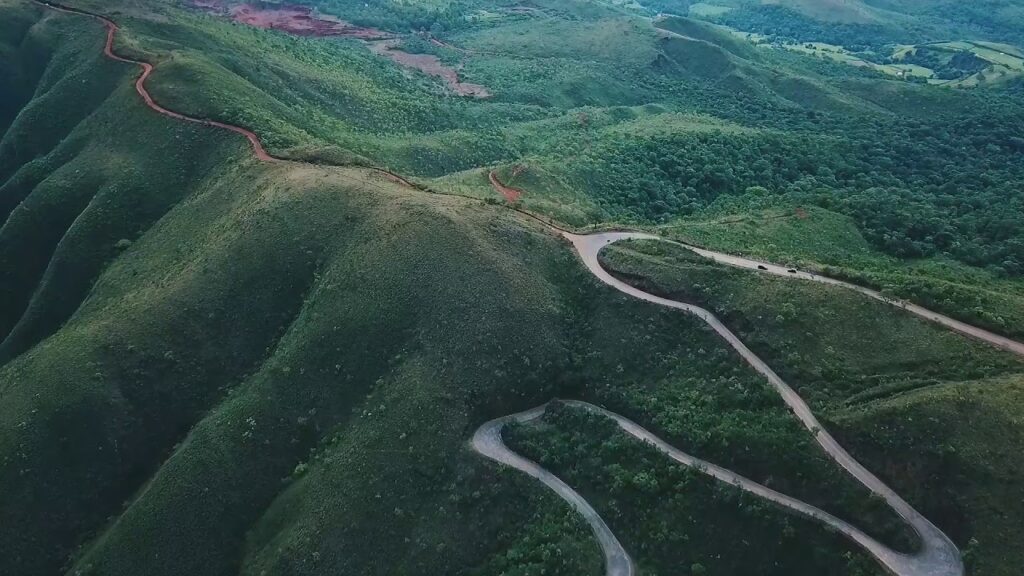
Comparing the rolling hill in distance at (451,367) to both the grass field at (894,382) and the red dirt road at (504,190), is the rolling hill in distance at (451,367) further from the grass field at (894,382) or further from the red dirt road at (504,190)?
the red dirt road at (504,190)

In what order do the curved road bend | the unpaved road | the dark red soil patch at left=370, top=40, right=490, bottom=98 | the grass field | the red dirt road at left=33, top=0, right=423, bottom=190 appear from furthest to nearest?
the dark red soil patch at left=370, top=40, right=490, bottom=98 → the red dirt road at left=33, top=0, right=423, bottom=190 → the curved road bend → the grass field → the unpaved road

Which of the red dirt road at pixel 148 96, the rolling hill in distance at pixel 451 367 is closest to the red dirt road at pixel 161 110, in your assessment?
the red dirt road at pixel 148 96

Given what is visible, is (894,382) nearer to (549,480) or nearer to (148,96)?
(549,480)

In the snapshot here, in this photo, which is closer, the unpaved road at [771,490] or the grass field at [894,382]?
the unpaved road at [771,490]

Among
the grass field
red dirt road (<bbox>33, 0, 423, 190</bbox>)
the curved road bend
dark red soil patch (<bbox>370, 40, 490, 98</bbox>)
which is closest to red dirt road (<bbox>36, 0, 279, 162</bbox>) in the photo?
red dirt road (<bbox>33, 0, 423, 190</bbox>)

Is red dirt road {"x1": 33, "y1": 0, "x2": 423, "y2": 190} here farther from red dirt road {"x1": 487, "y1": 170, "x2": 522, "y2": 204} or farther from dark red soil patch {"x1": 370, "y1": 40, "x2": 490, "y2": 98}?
dark red soil patch {"x1": 370, "y1": 40, "x2": 490, "y2": 98}

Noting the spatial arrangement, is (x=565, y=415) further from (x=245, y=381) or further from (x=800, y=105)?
(x=800, y=105)

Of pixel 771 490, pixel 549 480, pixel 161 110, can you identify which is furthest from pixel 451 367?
pixel 161 110
